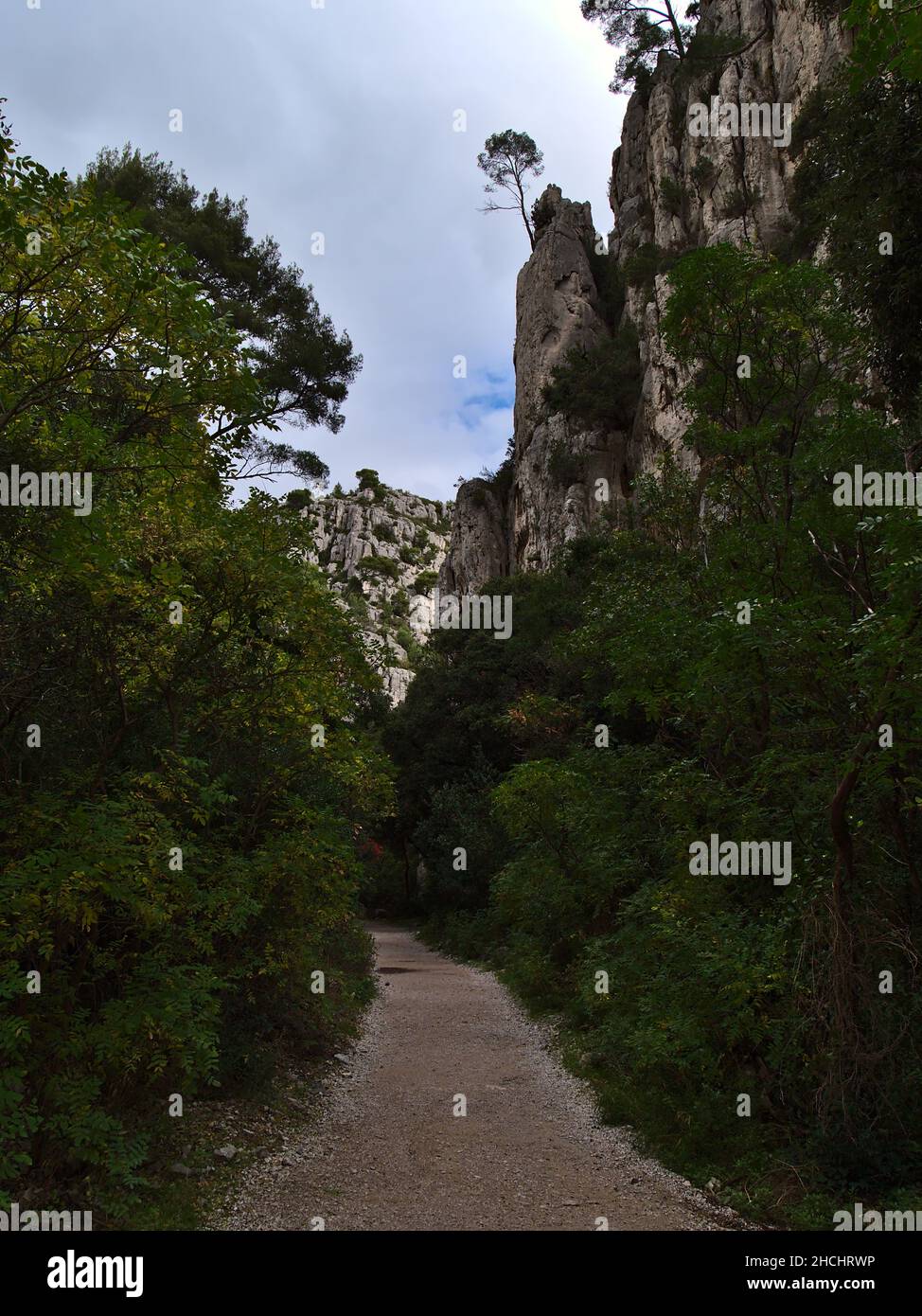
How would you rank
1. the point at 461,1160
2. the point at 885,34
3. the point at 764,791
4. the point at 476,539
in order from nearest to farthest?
the point at 885,34, the point at 461,1160, the point at 764,791, the point at 476,539

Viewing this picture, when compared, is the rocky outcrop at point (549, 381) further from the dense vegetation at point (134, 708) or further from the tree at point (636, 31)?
the dense vegetation at point (134, 708)

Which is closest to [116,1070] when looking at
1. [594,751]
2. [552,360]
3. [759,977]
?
[759,977]

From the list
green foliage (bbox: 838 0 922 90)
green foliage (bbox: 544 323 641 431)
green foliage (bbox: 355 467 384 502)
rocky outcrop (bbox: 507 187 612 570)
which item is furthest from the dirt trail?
green foliage (bbox: 355 467 384 502)

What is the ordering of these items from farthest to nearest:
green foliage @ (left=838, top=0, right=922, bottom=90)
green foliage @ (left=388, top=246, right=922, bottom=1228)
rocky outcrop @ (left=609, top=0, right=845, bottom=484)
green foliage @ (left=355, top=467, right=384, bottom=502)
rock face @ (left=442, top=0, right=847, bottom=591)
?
green foliage @ (left=355, top=467, right=384, bottom=502)
rock face @ (left=442, top=0, right=847, bottom=591)
rocky outcrop @ (left=609, top=0, right=845, bottom=484)
green foliage @ (left=388, top=246, right=922, bottom=1228)
green foliage @ (left=838, top=0, right=922, bottom=90)

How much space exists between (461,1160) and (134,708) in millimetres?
4943

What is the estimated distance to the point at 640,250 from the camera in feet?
123

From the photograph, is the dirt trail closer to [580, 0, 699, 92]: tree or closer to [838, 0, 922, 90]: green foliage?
[838, 0, 922, 90]: green foliage

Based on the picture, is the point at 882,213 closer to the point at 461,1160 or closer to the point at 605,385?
the point at 461,1160

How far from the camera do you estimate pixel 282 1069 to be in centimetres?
879

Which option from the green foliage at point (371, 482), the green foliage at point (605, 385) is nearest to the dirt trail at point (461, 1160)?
the green foliage at point (605, 385)

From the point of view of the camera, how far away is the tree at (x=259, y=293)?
49.9 feet

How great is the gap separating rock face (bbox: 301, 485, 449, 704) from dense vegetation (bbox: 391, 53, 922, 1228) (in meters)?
63.2

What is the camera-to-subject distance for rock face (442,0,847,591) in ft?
95.2

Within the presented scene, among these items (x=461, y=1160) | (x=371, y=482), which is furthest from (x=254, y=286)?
(x=371, y=482)
